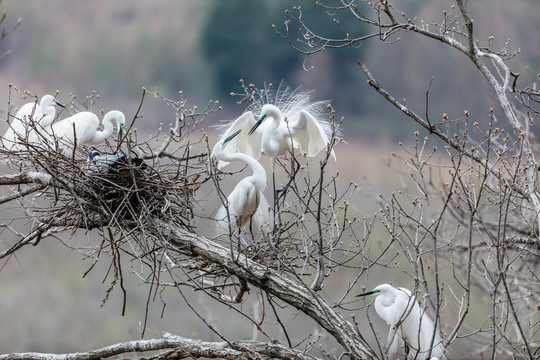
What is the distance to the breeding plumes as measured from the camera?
3350 millimetres

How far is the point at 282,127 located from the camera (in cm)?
341

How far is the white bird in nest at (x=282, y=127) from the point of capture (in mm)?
3350

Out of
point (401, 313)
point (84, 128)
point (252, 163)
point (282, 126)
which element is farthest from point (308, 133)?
point (84, 128)

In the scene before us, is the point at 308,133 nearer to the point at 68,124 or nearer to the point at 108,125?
the point at 108,125

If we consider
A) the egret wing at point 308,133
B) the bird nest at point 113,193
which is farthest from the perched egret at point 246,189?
the bird nest at point 113,193

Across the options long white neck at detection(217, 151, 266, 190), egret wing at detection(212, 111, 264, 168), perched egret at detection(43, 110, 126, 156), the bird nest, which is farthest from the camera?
egret wing at detection(212, 111, 264, 168)

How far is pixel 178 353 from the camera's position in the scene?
237 centimetres

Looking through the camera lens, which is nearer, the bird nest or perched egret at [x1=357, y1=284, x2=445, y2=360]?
the bird nest

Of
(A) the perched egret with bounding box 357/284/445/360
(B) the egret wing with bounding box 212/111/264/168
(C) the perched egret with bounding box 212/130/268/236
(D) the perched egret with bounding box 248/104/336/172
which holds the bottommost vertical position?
(A) the perched egret with bounding box 357/284/445/360

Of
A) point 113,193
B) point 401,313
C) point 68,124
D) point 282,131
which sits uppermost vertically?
point 68,124

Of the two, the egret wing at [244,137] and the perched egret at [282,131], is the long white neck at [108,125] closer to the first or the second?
the egret wing at [244,137]

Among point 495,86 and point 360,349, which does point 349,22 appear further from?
point 360,349

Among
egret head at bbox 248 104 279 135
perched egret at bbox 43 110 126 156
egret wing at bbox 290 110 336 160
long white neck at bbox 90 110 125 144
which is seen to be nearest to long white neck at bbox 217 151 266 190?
egret head at bbox 248 104 279 135

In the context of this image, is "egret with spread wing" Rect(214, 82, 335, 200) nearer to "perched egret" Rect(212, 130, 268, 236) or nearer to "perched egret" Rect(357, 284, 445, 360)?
"perched egret" Rect(212, 130, 268, 236)
